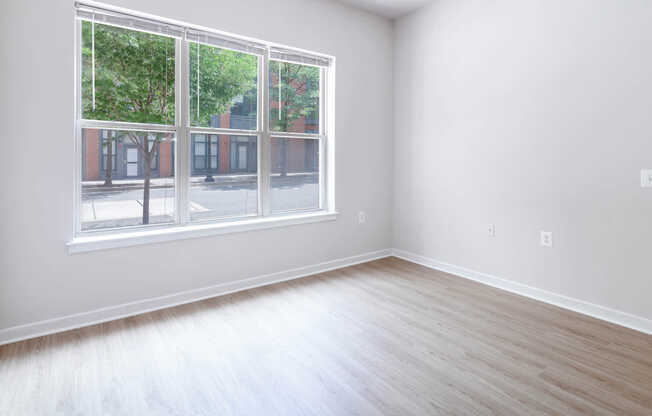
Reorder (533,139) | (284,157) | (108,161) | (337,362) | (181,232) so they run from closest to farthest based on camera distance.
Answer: (337,362) < (108,161) < (181,232) < (533,139) < (284,157)

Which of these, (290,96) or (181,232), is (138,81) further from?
(290,96)

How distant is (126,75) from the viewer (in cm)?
285

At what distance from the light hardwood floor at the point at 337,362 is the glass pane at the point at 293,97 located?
1.76 meters

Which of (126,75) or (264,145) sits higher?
(126,75)

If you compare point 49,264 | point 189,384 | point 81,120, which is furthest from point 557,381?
point 81,120

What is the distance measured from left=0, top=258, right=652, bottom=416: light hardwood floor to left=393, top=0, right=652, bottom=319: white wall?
53 centimetres

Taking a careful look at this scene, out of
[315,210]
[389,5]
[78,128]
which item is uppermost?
[389,5]

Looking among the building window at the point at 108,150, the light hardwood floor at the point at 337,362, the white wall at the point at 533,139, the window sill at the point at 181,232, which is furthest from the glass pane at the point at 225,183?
the white wall at the point at 533,139

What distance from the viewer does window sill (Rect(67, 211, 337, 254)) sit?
267cm

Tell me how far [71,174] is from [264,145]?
159 centimetres

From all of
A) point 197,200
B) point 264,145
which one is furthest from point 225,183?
point 264,145

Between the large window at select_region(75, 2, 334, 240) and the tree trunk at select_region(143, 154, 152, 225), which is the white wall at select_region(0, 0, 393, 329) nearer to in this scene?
the large window at select_region(75, 2, 334, 240)

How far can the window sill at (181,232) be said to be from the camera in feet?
8.76

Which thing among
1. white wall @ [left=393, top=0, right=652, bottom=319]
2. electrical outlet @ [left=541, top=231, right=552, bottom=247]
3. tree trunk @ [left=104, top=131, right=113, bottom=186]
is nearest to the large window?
tree trunk @ [left=104, top=131, right=113, bottom=186]
